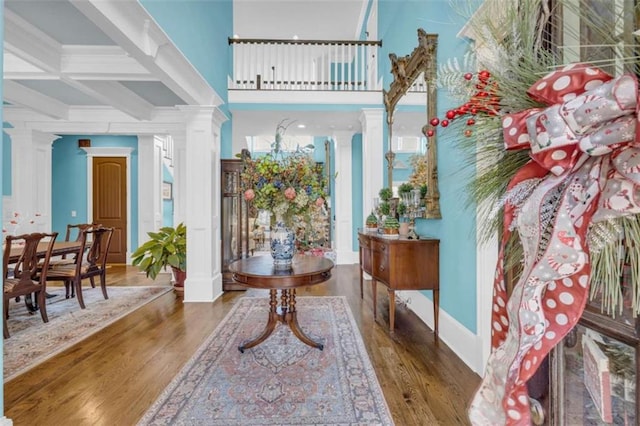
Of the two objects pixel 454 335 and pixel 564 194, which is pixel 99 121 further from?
pixel 564 194

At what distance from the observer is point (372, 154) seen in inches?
192

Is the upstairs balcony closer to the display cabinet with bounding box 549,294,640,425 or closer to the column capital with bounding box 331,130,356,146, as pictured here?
the column capital with bounding box 331,130,356,146

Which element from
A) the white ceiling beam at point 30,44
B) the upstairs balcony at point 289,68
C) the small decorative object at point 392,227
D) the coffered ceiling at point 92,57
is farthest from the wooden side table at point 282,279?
the upstairs balcony at point 289,68

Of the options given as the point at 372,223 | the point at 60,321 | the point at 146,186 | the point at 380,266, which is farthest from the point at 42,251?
the point at 372,223

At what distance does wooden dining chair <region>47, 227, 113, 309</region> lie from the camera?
366 cm

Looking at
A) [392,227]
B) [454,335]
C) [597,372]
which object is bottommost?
[454,335]

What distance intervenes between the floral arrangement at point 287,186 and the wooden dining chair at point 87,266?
2653 millimetres

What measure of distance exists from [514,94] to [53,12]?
361 centimetres

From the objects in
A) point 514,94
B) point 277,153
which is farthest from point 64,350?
point 514,94

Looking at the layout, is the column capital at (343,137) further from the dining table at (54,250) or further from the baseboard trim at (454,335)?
the dining table at (54,250)

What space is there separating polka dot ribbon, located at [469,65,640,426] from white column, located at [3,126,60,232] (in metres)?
7.24

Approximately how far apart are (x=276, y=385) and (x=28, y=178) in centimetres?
625

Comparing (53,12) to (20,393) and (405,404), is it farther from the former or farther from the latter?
(405,404)

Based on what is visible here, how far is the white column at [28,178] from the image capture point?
5.46m
